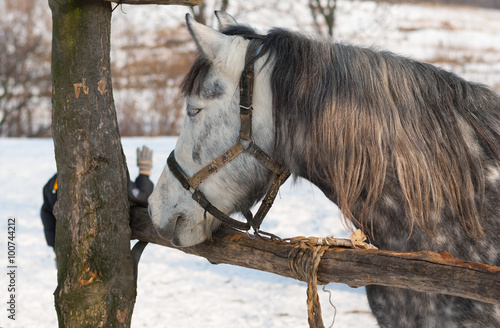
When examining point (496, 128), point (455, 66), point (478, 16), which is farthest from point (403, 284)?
point (478, 16)

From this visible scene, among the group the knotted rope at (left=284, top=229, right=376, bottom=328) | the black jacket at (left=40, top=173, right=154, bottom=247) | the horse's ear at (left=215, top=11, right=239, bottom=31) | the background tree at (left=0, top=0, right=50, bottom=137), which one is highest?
the horse's ear at (left=215, top=11, right=239, bottom=31)

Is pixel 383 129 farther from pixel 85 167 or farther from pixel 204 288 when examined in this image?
pixel 204 288

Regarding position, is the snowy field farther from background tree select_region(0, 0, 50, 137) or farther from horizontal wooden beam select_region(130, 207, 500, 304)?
background tree select_region(0, 0, 50, 137)

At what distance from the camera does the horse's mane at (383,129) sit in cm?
188

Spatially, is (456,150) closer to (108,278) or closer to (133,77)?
(108,278)

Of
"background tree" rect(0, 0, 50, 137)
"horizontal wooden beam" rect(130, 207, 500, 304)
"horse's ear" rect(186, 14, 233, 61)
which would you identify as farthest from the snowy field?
"background tree" rect(0, 0, 50, 137)

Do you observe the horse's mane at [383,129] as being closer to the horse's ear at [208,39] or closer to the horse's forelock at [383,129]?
the horse's forelock at [383,129]

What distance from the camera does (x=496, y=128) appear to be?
197 centimetres

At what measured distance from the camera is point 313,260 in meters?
1.87

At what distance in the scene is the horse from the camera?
6.16 feet

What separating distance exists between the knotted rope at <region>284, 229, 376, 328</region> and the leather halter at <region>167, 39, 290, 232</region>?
0.29 m

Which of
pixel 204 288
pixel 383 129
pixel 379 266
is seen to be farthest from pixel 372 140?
pixel 204 288

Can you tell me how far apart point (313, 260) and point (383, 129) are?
1.91ft

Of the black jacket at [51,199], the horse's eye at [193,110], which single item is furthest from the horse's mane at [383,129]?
the black jacket at [51,199]
